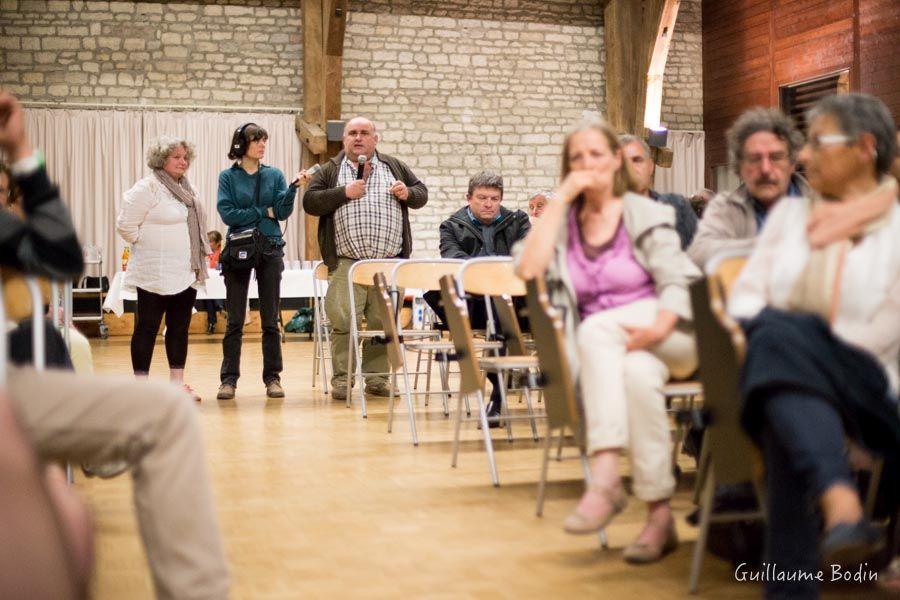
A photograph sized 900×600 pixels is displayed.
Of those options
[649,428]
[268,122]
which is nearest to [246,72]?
[268,122]

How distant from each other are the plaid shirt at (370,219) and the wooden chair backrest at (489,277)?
1935mm

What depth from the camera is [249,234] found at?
6027mm

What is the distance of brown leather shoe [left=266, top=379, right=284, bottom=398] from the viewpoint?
629cm

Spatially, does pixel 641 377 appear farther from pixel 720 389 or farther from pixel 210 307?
pixel 210 307

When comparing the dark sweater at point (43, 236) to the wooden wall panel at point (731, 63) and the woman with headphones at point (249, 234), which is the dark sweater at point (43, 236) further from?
the wooden wall panel at point (731, 63)

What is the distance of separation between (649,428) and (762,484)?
39 centimetres

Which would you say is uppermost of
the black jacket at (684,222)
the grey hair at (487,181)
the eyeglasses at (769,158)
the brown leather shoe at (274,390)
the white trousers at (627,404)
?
the grey hair at (487,181)

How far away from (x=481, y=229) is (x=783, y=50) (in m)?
8.73

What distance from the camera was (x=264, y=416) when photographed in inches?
217

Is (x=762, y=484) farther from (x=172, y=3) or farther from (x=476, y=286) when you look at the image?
(x=172, y=3)

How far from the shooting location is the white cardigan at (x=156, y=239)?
5574mm

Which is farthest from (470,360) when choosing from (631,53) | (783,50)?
(783,50)

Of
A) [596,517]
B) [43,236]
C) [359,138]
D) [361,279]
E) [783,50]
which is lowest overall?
[596,517]

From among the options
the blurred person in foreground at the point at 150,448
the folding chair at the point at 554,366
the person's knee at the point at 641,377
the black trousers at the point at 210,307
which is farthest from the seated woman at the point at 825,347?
the black trousers at the point at 210,307
